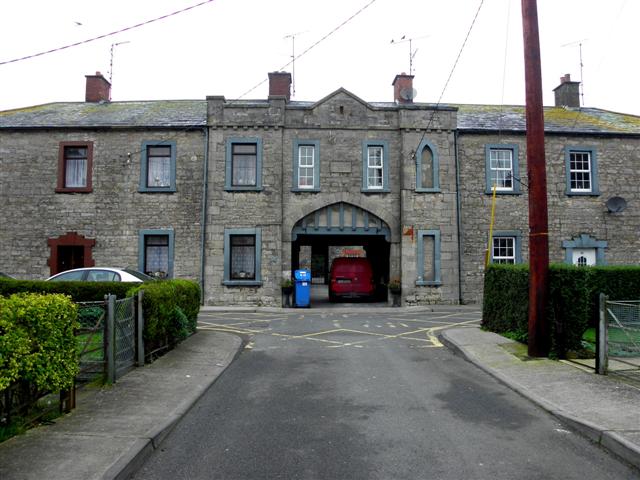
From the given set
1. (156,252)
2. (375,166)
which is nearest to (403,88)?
(375,166)

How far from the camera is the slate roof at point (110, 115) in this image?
69.0 ft

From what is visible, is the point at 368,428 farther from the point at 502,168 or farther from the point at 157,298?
the point at 502,168

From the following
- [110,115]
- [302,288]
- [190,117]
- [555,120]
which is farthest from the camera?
[555,120]

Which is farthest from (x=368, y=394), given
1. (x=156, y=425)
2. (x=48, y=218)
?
(x=48, y=218)

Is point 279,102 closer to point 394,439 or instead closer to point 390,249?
point 390,249

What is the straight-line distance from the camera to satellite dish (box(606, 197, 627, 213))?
70.0 ft

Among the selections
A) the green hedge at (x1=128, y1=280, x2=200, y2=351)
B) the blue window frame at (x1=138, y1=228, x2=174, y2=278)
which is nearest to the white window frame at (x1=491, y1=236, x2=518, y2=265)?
the blue window frame at (x1=138, y1=228, x2=174, y2=278)

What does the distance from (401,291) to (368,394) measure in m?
13.8

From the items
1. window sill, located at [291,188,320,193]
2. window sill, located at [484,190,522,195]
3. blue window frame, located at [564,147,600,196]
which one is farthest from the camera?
blue window frame, located at [564,147,600,196]

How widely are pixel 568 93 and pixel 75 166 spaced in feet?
76.8

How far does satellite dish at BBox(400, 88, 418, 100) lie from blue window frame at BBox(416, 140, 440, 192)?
7.98ft

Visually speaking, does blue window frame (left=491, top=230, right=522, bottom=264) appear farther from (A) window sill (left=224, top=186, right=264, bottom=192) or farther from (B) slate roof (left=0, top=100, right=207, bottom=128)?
(B) slate roof (left=0, top=100, right=207, bottom=128)

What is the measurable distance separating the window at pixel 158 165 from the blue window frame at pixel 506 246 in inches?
538

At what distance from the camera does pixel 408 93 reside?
22.0m
